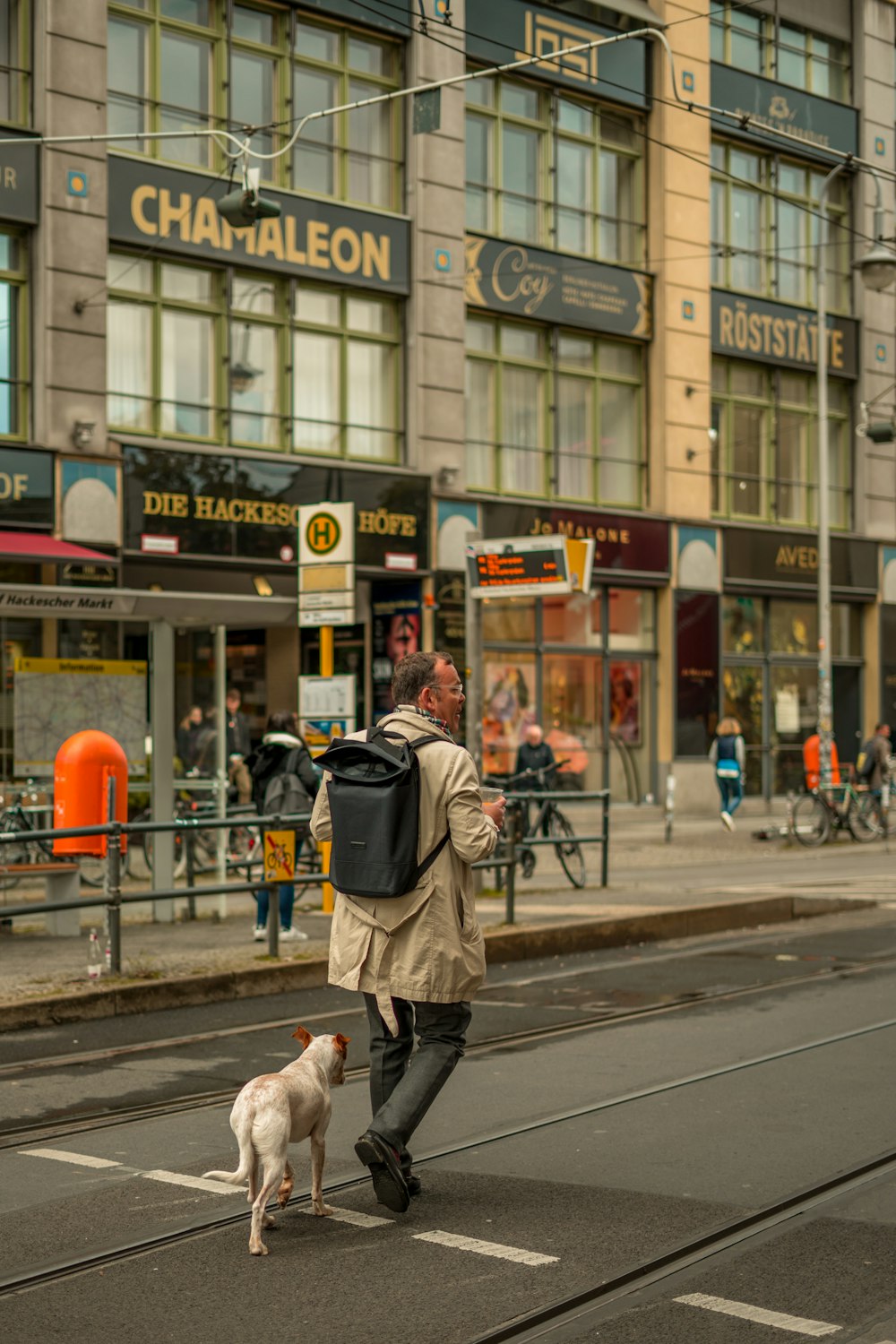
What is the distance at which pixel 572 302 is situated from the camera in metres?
28.9

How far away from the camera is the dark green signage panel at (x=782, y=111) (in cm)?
3112

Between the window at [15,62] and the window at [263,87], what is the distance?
4.04 ft

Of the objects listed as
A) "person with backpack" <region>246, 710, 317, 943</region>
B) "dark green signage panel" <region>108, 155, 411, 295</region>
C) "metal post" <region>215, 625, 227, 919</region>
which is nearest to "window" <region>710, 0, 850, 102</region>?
"dark green signage panel" <region>108, 155, 411, 295</region>

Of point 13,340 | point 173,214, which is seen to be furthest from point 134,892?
point 173,214

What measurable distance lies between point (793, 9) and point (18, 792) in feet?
81.9

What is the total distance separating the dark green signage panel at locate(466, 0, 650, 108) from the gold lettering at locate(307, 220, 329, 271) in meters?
4.04

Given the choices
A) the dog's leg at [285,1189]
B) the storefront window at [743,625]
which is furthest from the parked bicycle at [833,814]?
the dog's leg at [285,1189]

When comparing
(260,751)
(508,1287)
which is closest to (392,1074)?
(508,1287)

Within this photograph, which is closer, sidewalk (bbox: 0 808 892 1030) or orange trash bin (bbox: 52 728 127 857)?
sidewalk (bbox: 0 808 892 1030)

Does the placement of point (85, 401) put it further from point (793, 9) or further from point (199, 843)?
point (793, 9)

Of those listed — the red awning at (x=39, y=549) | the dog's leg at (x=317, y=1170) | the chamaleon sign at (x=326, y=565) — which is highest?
the red awning at (x=39, y=549)

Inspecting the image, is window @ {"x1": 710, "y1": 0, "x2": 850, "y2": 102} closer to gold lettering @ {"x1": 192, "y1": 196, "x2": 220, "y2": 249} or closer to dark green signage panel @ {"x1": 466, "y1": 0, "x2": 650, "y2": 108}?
dark green signage panel @ {"x1": 466, "y1": 0, "x2": 650, "y2": 108}

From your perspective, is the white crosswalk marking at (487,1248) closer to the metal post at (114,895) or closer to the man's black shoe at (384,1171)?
the man's black shoe at (384,1171)

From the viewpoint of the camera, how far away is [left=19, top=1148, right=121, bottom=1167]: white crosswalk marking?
653 centimetres
